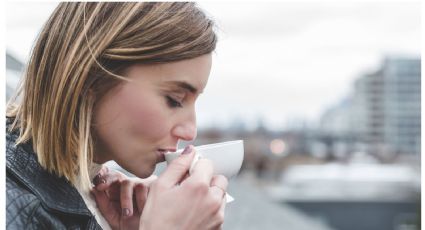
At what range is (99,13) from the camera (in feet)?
2.70

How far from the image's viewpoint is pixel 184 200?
79 centimetres

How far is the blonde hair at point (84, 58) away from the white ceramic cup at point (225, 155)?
137 mm

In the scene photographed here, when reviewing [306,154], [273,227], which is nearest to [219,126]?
[306,154]

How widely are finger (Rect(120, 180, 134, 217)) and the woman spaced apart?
10 cm

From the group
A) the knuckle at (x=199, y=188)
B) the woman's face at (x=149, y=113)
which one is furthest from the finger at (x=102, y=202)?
the knuckle at (x=199, y=188)

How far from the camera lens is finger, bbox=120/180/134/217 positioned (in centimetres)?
96

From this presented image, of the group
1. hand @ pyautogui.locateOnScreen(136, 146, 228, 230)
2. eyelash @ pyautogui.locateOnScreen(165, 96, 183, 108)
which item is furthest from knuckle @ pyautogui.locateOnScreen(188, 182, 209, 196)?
eyelash @ pyautogui.locateOnScreen(165, 96, 183, 108)

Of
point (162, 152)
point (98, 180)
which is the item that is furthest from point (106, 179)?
point (162, 152)

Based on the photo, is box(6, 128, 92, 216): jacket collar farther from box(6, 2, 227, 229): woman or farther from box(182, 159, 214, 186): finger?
box(182, 159, 214, 186): finger

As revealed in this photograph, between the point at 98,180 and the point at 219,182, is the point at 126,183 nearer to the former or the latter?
the point at 98,180

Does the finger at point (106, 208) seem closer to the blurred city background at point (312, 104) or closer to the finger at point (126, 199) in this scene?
the finger at point (126, 199)

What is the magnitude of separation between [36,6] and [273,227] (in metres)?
4.67

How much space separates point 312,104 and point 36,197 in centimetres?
3365

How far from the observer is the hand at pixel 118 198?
3.15 feet
